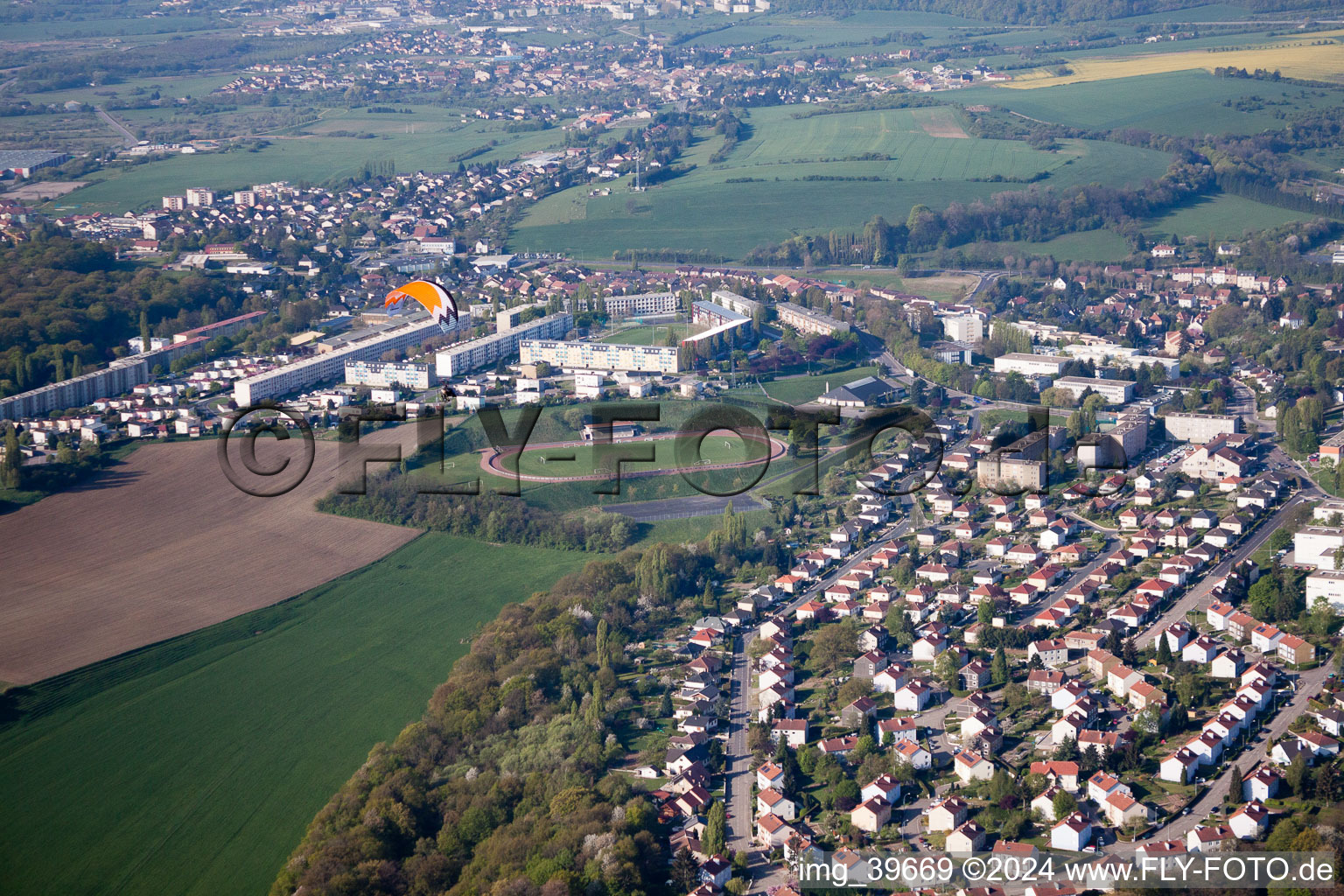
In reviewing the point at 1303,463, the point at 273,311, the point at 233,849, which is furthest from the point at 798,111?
the point at 233,849

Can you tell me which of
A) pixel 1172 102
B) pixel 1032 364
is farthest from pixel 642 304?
pixel 1172 102

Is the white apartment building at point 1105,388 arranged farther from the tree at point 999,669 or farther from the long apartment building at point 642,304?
the tree at point 999,669

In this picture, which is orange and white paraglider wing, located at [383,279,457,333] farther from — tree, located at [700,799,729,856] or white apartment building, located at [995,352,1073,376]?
white apartment building, located at [995,352,1073,376]

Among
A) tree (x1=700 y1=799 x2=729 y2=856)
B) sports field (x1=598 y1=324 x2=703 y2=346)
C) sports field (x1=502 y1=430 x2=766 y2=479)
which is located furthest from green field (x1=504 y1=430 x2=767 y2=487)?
tree (x1=700 y1=799 x2=729 y2=856)

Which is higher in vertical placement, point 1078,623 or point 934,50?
point 934,50

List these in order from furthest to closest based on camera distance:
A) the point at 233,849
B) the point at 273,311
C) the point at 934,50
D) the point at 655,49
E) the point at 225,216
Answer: the point at 655,49 < the point at 934,50 < the point at 225,216 < the point at 273,311 < the point at 233,849

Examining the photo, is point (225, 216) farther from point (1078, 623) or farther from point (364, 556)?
point (1078, 623)

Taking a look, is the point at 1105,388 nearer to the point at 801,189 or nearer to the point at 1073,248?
the point at 1073,248
